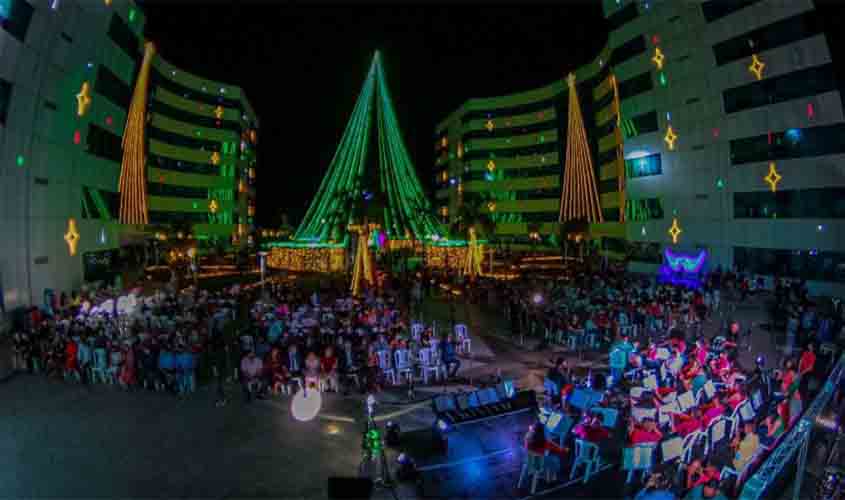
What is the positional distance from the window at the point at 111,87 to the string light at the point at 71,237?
7009 mm

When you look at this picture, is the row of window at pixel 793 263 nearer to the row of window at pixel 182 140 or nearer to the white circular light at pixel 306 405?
the white circular light at pixel 306 405

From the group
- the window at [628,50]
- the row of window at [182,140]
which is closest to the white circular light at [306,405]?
the window at [628,50]

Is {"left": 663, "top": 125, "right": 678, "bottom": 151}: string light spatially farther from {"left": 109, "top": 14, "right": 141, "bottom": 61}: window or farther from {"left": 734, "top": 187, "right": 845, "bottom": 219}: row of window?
{"left": 109, "top": 14, "right": 141, "bottom": 61}: window

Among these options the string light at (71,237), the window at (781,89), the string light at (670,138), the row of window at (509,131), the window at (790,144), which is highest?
the row of window at (509,131)

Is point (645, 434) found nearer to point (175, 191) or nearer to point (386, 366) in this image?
point (386, 366)

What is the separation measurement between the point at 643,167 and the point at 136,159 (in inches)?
1816

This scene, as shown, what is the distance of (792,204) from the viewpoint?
31672mm

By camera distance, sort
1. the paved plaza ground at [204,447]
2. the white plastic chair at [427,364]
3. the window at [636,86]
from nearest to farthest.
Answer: the paved plaza ground at [204,447]
the white plastic chair at [427,364]
the window at [636,86]

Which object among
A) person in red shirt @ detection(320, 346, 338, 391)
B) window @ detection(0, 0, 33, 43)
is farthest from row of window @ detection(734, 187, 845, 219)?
window @ detection(0, 0, 33, 43)

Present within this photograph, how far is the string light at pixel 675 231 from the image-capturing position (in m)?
39.0

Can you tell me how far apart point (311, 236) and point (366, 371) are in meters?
32.6

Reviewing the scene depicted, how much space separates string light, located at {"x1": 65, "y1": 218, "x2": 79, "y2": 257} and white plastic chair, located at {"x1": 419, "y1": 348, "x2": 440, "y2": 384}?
19601 millimetres

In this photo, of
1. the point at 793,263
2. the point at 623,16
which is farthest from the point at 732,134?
the point at 623,16

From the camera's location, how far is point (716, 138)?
3559 centimetres
